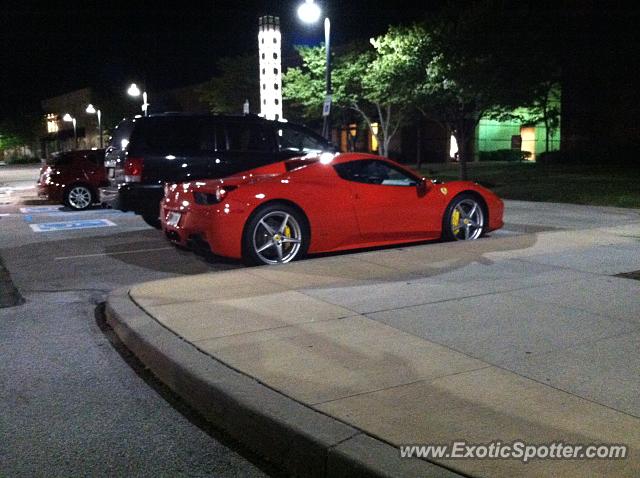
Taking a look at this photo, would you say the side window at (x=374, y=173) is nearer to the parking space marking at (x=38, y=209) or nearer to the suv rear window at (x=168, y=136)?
the suv rear window at (x=168, y=136)

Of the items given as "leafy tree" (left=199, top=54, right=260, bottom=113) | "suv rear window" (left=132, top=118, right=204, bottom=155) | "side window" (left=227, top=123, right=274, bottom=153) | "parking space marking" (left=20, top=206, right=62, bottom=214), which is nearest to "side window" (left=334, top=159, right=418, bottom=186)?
"side window" (left=227, top=123, right=274, bottom=153)

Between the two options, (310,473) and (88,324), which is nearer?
(310,473)

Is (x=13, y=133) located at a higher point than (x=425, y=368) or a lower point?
higher

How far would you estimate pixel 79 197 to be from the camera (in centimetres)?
1756

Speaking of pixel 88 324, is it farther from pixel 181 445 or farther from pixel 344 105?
pixel 344 105

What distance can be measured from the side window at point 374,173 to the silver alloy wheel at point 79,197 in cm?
1050

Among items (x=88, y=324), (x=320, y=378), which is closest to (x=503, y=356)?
(x=320, y=378)

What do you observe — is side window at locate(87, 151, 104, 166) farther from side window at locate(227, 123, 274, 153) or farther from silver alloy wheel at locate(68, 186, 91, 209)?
side window at locate(227, 123, 274, 153)

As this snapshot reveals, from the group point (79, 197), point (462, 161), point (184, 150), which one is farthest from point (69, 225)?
point (462, 161)

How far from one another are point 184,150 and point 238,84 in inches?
1209

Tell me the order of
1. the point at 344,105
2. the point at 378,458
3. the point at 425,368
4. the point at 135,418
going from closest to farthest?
the point at 378,458
the point at 135,418
the point at 425,368
the point at 344,105

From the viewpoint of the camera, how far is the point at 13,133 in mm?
80438

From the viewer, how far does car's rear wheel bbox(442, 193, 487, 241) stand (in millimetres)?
9773

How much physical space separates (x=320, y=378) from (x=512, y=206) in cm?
1304
